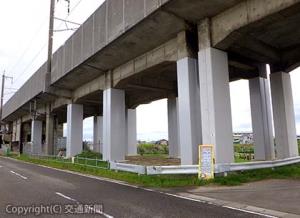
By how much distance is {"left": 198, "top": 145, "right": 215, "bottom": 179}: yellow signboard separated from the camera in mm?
13547

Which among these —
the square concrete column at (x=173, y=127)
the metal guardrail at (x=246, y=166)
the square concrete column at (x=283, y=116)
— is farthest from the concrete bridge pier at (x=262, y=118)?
the square concrete column at (x=173, y=127)

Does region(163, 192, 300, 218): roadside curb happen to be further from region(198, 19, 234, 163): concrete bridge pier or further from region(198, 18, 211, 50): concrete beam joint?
region(198, 18, 211, 50): concrete beam joint

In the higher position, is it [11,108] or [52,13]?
[52,13]

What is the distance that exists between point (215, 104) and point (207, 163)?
122 inches

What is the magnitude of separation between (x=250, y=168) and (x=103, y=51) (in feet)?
40.7

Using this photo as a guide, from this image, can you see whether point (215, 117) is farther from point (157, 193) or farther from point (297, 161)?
point (297, 161)

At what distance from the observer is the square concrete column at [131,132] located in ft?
125

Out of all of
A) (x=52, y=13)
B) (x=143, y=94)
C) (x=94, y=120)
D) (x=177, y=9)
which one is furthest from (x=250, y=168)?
(x=94, y=120)

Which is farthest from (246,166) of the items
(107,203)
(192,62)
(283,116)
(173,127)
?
(173,127)

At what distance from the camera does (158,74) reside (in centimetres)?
2556

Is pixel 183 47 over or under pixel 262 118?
over

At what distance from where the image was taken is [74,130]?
111 ft

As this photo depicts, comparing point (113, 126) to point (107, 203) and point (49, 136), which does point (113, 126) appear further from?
point (49, 136)

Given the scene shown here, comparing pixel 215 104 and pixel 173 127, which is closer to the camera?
pixel 215 104
